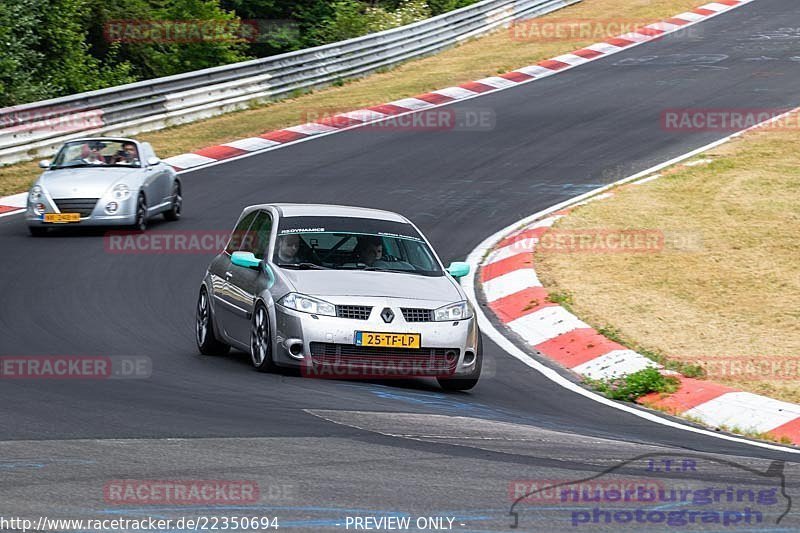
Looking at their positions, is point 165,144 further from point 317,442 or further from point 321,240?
point 317,442

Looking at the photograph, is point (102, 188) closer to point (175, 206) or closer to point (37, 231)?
point (37, 231)

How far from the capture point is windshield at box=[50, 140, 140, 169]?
1850 centimetres

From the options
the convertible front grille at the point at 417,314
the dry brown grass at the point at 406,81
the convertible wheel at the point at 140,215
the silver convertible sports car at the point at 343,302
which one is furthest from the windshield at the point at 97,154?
the convertible front grille at the point at 417,314

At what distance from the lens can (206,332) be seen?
11.7 m

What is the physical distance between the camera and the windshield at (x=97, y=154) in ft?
60.7

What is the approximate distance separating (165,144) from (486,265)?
33.1 feet

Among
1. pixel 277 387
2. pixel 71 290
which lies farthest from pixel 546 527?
pixel 71 290

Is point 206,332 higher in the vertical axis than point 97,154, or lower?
higher

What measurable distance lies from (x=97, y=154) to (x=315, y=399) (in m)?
10.6

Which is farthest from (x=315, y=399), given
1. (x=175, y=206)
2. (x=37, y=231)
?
(x=175, y=206)

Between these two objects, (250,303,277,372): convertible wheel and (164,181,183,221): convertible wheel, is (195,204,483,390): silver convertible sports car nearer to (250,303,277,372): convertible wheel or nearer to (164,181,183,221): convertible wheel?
(250,303,277,372): convertible wheel

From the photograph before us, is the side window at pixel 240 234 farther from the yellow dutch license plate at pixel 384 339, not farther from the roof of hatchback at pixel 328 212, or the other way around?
the yellow dutch license plate at pixel 384 339

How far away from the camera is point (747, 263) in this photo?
49.0 ft

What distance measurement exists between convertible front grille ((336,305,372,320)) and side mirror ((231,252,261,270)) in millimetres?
1162
